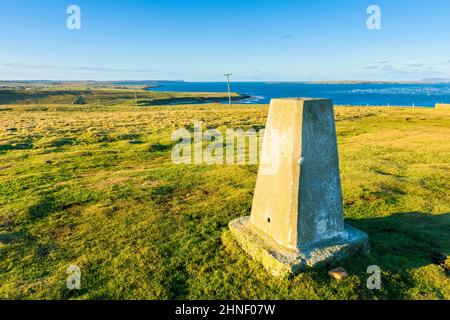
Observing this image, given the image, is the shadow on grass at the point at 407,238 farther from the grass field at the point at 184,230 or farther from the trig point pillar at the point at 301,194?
the trig point pillar at the point at 301,194

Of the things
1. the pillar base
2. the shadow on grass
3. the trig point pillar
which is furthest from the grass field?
the trig point pillar

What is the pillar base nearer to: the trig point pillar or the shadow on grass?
the trig point pillar

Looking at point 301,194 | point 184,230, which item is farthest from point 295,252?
point 184,230

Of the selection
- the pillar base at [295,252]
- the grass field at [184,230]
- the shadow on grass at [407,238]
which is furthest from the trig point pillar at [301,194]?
the shadow on grass at [407,238]

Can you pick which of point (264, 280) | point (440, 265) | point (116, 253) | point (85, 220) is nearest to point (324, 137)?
point (264, 280)

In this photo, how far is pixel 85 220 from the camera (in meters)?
9.43

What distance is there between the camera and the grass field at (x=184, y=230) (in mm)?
6070

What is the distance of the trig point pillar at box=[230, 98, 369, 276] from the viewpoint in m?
6.28

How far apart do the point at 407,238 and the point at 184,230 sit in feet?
19.0

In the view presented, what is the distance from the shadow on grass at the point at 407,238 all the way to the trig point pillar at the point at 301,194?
2.05ft

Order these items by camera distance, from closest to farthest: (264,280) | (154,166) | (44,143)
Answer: (264,280) < (154,166) < (44,143)
